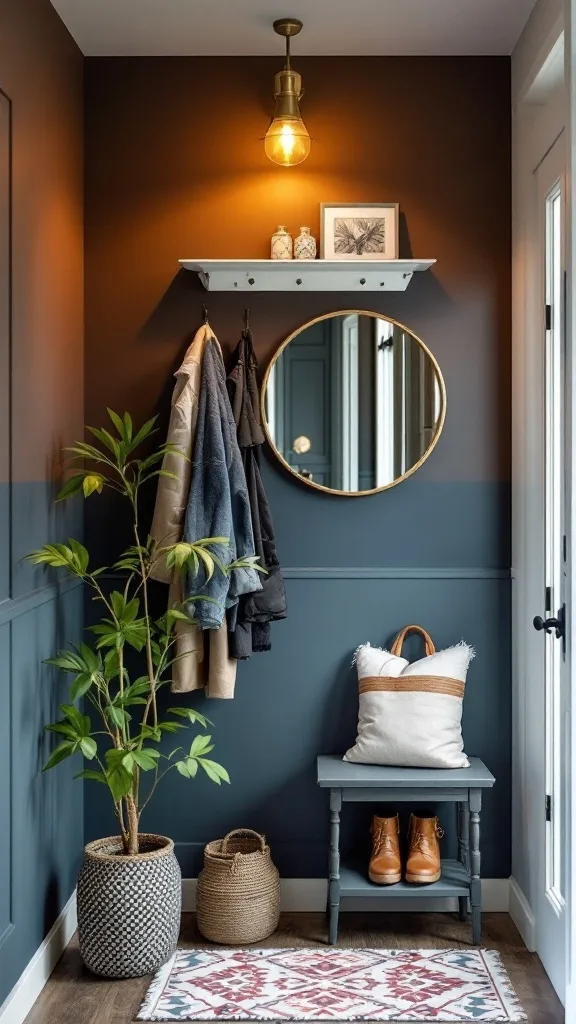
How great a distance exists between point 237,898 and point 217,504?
1.14 m

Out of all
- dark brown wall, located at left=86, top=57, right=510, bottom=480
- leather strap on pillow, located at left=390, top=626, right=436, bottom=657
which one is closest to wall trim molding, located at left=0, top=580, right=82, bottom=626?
dark brown wall, located at left=86, top=57, right=510, bottom=480

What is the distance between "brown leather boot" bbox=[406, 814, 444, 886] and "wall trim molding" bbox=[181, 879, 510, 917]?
0.79ft

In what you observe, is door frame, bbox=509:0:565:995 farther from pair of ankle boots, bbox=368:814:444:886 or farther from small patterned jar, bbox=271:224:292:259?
small patterned jar, bbox=271:224:292:259

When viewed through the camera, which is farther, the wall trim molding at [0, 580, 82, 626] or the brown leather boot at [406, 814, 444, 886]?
the brown leather boot at [406, 814, 444, 886]

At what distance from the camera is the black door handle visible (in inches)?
104

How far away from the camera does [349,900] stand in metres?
3.39

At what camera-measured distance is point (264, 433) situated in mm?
3379

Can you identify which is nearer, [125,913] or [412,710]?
[125,913]

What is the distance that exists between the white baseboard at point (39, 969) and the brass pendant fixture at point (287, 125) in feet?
7.61

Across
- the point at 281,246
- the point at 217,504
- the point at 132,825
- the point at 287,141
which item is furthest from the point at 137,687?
the point at 287,141

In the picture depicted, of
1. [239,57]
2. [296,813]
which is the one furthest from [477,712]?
[239,57]

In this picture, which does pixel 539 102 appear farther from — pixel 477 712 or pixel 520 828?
pixel 520 828

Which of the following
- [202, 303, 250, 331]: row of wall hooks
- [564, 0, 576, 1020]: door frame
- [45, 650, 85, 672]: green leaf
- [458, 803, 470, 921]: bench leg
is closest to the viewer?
[564, 0, 576, 1020]: door frame

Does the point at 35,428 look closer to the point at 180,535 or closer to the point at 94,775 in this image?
the point at 180,535
